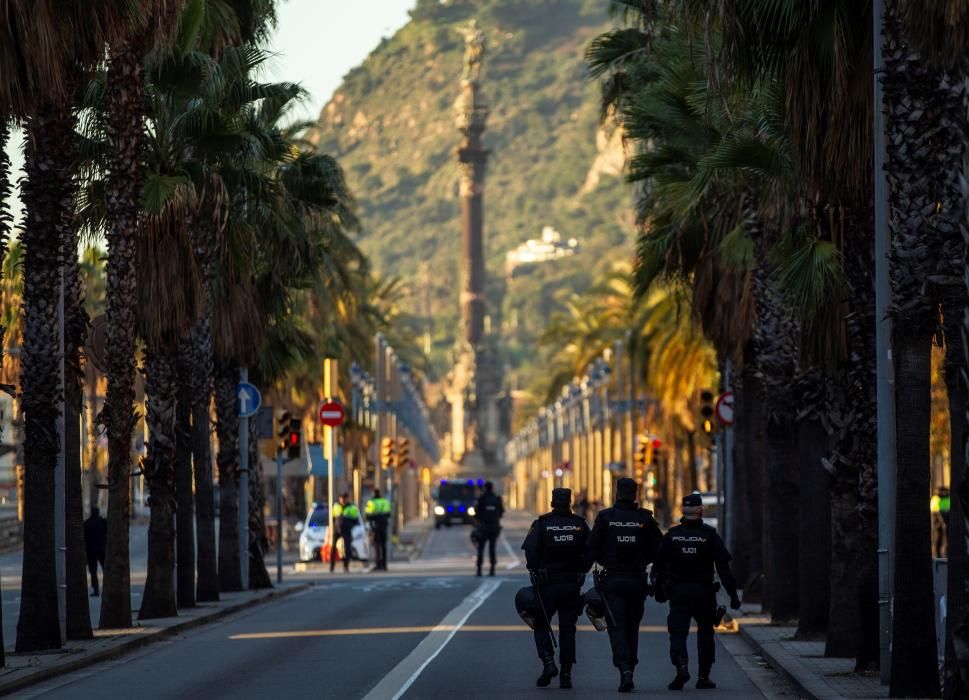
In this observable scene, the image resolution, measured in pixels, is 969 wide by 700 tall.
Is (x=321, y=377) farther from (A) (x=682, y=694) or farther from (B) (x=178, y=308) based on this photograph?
(A) (x=682, y=694)

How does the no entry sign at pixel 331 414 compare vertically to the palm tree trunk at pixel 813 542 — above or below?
above

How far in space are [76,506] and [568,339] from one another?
3443 inches

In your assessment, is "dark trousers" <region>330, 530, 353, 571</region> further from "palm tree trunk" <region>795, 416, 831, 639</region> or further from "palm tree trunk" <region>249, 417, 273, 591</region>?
"palm tree trunk" <region>795, 416, 831, 639</region>

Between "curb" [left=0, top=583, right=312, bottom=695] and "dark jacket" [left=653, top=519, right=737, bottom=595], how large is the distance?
6.35 meters

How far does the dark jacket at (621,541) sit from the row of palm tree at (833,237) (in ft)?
7.77

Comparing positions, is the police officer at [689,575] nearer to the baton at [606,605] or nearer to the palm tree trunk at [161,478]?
the baton at [606,605]

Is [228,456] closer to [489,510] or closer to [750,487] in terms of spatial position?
[489,510]

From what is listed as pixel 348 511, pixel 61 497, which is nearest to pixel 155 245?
pixel 61 497

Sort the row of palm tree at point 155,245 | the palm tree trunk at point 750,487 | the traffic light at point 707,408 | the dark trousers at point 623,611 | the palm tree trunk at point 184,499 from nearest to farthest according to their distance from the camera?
the dark trousers at point 623,611 → the row of palm tree at point 155,245 → the palm tree trunk at point 184,499 → the palm tree trunk at point 750,487 → the traffic light at point 707,408

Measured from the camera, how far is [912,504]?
1756cm

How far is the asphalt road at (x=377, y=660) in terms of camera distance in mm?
19422

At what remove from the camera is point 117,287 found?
27.7 metres

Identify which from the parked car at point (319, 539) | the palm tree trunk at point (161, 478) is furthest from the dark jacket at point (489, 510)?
the palm tree trunk at point (161, 478)

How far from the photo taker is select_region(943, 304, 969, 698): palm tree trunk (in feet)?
48.1
